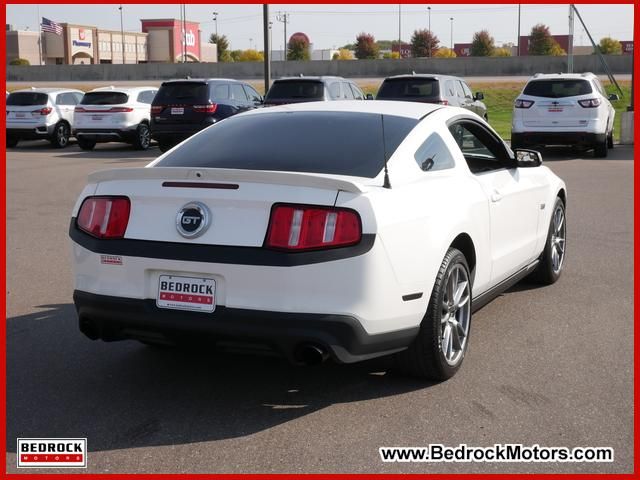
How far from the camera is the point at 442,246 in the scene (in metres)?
4.95

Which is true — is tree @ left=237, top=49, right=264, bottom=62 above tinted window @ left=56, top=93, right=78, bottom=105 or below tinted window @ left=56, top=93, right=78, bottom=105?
above

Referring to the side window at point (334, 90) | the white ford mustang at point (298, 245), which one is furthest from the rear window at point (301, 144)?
the side window at point (334, 90)

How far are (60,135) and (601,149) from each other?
14316 mm

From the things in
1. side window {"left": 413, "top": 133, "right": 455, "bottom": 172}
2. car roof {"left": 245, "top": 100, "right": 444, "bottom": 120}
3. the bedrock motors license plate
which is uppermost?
car roof {"left": 245, "top": 100, "right": 444, "bottom": 120}

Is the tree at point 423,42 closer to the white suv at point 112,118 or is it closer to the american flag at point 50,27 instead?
the american flag at point 50,27

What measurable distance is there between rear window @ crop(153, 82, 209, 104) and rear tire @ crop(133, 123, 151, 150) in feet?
5.44

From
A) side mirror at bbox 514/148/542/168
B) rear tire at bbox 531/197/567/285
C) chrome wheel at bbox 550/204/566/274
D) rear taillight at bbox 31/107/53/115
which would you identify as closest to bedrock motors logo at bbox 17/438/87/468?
side mirror at bbox 514/148/542/168

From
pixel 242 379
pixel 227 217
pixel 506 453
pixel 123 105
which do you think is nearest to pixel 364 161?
pixel 227 217

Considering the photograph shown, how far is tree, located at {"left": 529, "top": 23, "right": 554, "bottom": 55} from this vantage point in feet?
303

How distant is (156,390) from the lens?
16.4ft

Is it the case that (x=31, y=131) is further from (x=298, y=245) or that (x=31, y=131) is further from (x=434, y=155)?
(x=298, y=245)

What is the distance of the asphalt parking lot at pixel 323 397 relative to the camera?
4.14 m

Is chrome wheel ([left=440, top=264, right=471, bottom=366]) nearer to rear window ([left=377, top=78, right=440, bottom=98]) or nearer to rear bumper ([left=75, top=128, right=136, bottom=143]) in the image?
rear window ([left=377, top=78, right=440, bottom=98])

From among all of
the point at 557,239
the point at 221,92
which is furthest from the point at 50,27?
the point at 557,239
